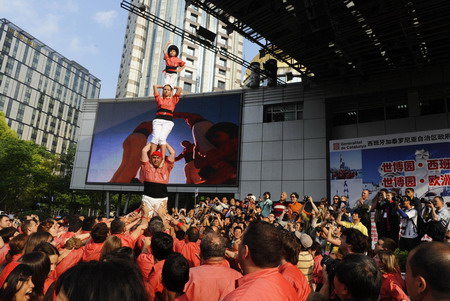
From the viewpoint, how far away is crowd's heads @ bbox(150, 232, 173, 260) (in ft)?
13.6

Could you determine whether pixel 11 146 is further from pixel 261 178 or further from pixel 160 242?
pixel 160 242

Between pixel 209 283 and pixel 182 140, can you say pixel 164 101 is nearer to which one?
pixel 209 283

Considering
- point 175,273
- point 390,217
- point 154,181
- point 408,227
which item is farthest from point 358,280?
point 154,181

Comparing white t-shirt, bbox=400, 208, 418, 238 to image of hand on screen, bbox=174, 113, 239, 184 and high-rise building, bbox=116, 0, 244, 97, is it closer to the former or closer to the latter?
image of hand on screen, bbox=174, 113, 239, 184

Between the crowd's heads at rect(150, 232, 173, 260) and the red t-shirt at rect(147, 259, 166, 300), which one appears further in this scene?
the crowd's heads at rect(150, 232, 173, 260)

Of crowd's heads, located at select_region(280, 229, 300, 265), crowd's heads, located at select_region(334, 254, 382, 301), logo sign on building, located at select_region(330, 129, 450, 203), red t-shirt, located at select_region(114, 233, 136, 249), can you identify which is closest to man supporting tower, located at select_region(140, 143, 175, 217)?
red t-shirt, located at select_region(114, 233, 136, 249)

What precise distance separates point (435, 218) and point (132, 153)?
71.5 ft

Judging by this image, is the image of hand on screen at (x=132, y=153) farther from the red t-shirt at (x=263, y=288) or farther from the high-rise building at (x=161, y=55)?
the high-rise building at (x=161, y=55)

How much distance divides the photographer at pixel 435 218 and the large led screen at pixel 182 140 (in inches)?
585

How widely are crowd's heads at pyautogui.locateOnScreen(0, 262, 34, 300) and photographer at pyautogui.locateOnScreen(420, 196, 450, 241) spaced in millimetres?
7750

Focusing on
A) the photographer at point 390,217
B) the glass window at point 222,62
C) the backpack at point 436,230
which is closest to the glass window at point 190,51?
the glass window at point 222,62

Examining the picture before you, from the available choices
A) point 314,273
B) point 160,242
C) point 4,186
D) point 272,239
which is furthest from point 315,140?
point 4,186

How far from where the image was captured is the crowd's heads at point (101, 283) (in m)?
1.25

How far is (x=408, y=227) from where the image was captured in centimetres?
877
